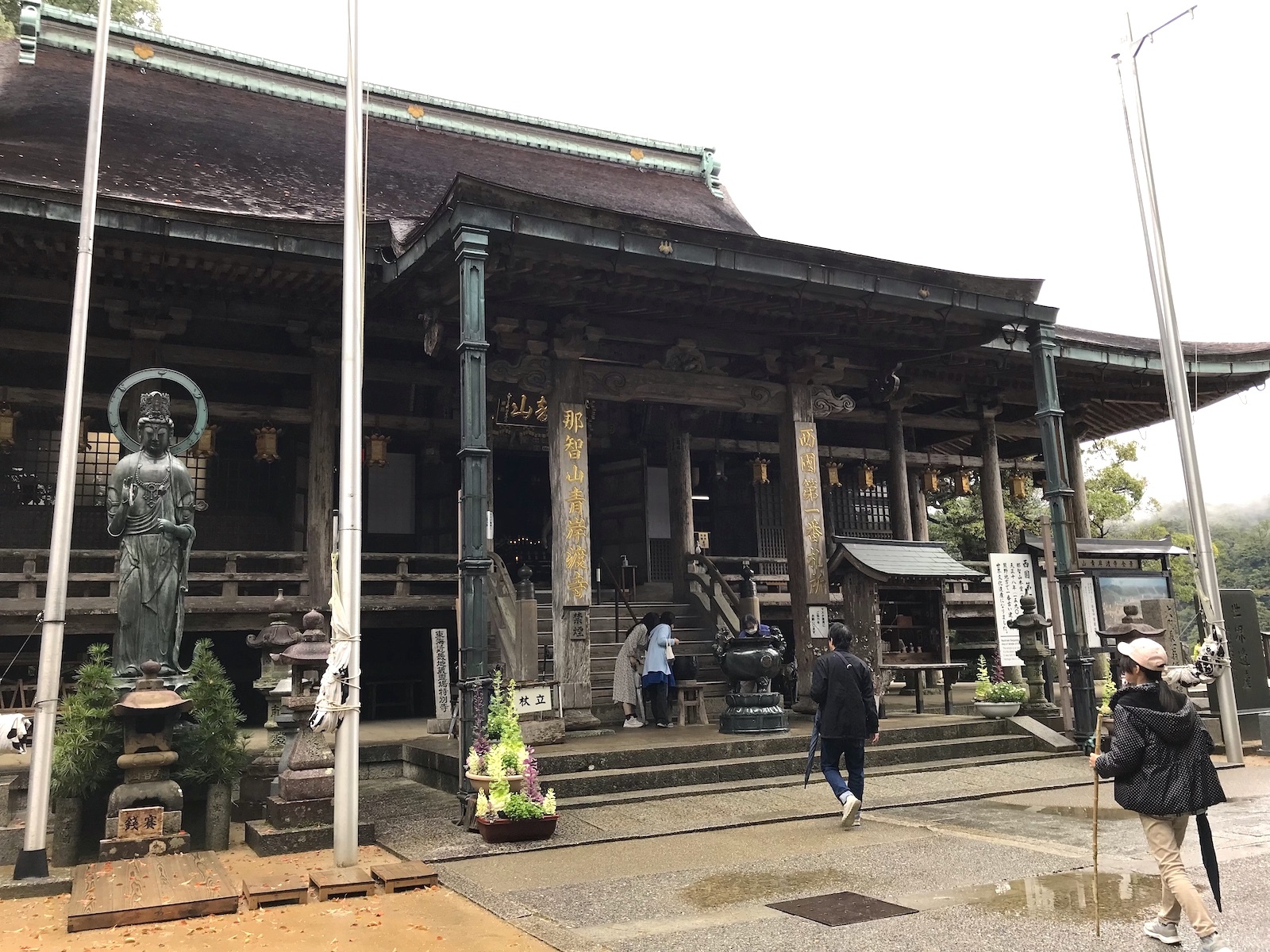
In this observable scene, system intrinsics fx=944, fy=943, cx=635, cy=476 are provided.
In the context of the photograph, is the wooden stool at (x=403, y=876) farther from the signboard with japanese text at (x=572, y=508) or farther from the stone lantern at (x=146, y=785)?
the signboard with japanese text at (x=572, y=508)

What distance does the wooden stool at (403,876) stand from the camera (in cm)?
604

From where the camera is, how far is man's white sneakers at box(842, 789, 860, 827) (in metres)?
7.68

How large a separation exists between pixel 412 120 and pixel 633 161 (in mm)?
4792

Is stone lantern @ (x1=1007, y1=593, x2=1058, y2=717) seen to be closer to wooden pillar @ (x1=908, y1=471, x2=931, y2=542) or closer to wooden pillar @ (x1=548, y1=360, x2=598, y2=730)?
wooden pillar @ (x1=548, y1=360, x2=598, y2=730)

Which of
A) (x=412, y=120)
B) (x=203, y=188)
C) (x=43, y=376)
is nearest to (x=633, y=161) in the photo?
(x=412, y=120)

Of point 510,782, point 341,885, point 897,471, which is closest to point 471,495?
point 510,782

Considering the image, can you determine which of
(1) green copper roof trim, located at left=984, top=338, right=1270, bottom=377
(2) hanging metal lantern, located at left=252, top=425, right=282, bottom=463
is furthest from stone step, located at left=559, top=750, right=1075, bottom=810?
(2) hanging metal lantern, located at left=252, top=425, right=282, bottom=463

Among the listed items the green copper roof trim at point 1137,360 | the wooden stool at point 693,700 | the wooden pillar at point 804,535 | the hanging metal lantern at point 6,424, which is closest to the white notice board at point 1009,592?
the wooden pillar at point 804,535

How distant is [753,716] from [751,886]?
487 cm

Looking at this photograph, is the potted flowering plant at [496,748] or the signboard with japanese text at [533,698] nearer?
the potted flowering plant at [496,748]

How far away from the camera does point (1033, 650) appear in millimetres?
12586

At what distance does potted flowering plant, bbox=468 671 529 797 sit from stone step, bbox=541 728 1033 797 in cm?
102

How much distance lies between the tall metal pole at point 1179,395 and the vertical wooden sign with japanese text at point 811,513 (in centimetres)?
453

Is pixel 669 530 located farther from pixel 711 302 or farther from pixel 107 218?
pixel 107 218
